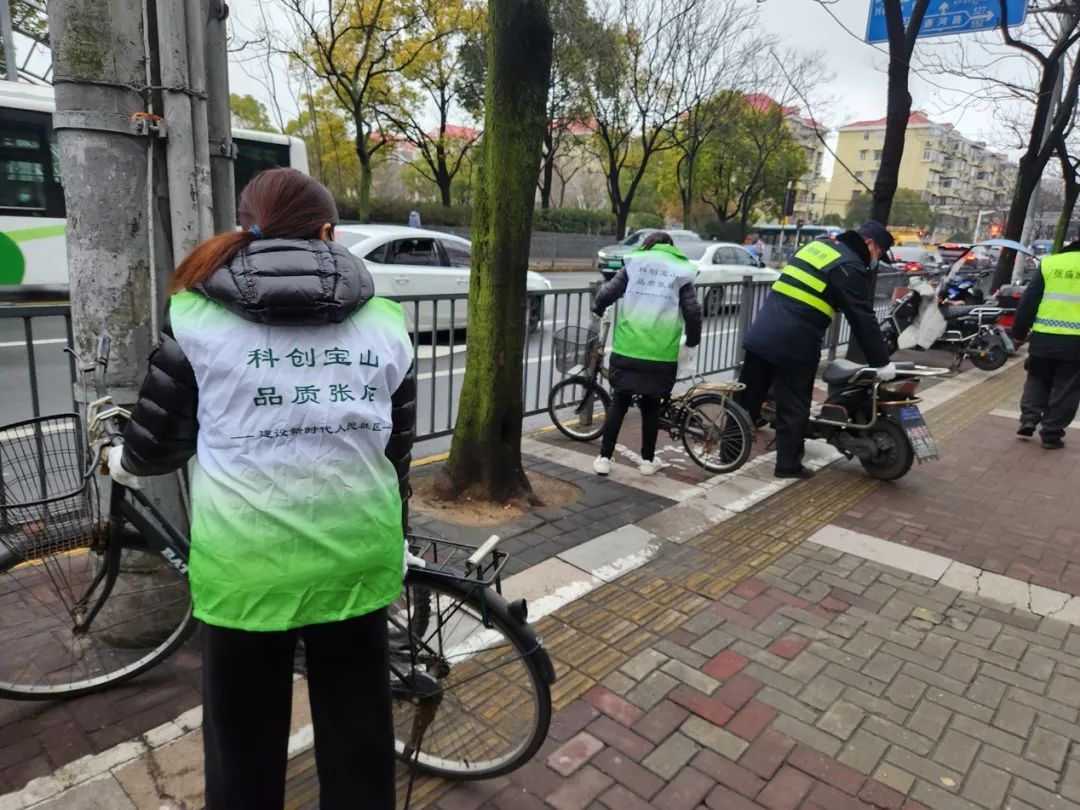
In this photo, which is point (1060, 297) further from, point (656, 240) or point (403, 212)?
point (403, 212)

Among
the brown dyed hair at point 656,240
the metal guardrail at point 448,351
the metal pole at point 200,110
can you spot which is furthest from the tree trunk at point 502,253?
the metal pole at point 200,110

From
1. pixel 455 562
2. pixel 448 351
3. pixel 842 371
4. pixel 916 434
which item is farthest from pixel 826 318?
pixel 455 562

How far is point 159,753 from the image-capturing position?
2.53 m

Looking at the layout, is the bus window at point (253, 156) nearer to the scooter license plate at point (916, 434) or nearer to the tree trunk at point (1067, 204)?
the scooter license plate at point (916, 434)

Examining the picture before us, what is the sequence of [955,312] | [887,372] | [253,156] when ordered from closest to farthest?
[887,372] < [955,312] < [253,156]

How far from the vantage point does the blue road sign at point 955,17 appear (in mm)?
8969

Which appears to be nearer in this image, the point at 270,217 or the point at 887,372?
the point at 270,217

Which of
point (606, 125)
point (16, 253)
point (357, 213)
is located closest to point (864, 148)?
point (606, 125)

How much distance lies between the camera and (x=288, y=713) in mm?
1905

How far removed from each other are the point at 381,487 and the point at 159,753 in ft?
4.85

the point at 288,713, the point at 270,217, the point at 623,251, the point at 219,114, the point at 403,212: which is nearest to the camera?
the point at 270,217

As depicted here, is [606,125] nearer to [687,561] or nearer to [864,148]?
[687,561]

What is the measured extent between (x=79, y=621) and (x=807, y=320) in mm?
4795

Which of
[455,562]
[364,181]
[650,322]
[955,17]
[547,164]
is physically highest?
[955,17]
